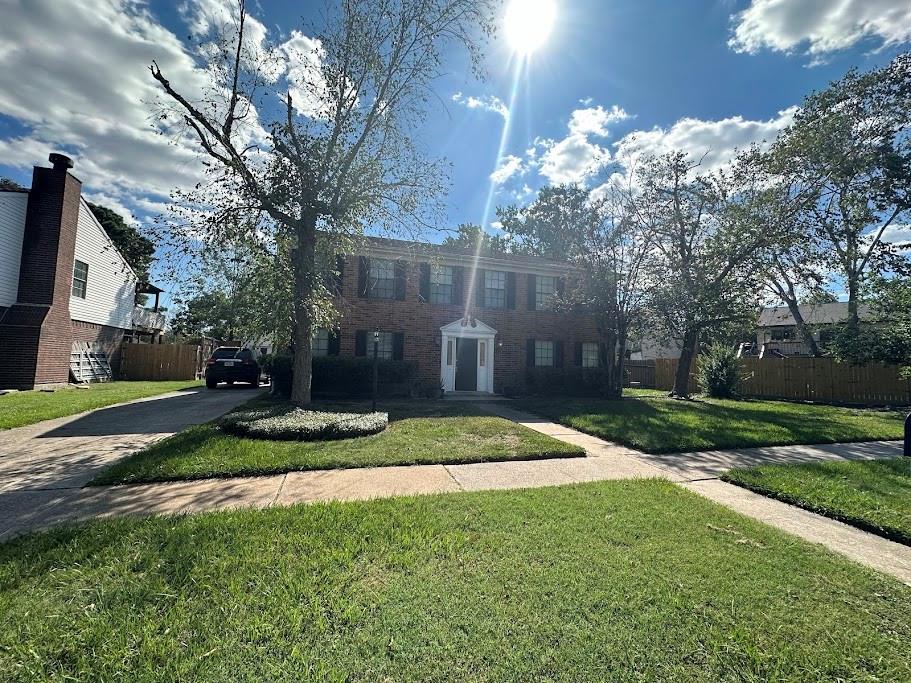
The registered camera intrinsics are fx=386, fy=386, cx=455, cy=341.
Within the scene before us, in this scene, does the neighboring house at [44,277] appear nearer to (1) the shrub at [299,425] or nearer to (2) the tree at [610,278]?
(1) the shrub at [299,425]

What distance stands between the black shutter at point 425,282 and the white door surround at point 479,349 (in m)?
1.32

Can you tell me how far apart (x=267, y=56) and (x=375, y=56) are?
7.75ft

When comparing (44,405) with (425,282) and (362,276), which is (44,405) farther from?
(425,282)

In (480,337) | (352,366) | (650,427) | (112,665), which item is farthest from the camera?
(480,337)

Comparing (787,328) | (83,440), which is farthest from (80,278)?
(787,328)

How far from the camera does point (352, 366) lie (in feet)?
39.4

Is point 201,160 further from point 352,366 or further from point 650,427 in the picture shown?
point 650,427

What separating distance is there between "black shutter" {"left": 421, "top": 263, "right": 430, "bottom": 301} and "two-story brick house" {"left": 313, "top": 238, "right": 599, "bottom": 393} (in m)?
0.04

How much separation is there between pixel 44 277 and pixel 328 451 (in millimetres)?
15110

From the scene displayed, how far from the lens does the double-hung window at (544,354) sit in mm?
15352

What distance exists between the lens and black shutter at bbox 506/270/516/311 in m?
15.1

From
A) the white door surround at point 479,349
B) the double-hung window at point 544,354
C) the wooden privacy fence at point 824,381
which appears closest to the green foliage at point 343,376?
the white door surround at point 479,349

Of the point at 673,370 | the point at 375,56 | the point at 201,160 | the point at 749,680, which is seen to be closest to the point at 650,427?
the point at 749,680

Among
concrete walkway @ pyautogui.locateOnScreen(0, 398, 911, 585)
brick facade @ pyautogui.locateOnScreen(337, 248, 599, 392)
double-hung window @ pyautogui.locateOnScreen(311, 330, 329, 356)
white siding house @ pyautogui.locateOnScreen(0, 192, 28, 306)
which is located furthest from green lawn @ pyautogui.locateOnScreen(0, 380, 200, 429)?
brick facade @ pyautogui.locateOnScreen(337, 248, 599, 392)
